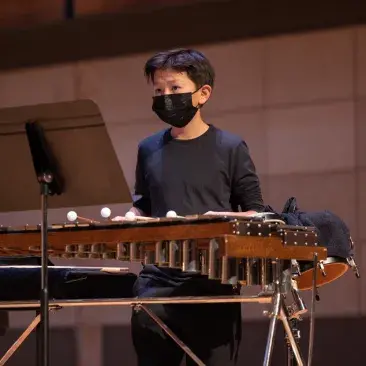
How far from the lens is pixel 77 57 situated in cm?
575

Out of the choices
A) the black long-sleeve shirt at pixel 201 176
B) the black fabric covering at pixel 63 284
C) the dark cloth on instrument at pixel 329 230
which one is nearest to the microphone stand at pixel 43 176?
the black long-sleeve shirt at pixel 201 176

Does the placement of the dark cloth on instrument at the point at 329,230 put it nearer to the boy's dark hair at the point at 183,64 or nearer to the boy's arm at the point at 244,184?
the boy's arm at the point at 244,184

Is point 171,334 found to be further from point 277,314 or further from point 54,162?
point 54,162

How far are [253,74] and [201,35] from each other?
0.45m

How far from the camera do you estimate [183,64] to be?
128 inches

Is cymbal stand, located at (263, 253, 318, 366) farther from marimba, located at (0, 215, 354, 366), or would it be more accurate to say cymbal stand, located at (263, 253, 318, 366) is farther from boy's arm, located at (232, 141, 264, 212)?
boy's arm, located at (232, 141, 264, 212)

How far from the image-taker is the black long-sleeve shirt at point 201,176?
3186mm

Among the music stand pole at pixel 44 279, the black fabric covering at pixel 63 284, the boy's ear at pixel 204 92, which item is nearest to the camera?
the music stand pole at pixel 44 279

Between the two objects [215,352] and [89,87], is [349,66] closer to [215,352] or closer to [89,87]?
[89,87]

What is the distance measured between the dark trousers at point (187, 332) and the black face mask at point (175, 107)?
2.13ft

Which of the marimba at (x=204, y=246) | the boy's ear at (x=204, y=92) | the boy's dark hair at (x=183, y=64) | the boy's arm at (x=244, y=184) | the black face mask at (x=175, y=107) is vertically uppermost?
the boy's dark hair at (x=183, y=64)

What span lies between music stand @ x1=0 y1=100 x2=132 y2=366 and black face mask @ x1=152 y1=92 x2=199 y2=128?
62 cm

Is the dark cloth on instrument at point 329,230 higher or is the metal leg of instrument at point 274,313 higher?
the dark cloth on instrument at point 329,230

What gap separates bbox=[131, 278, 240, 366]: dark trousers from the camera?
307 cm
